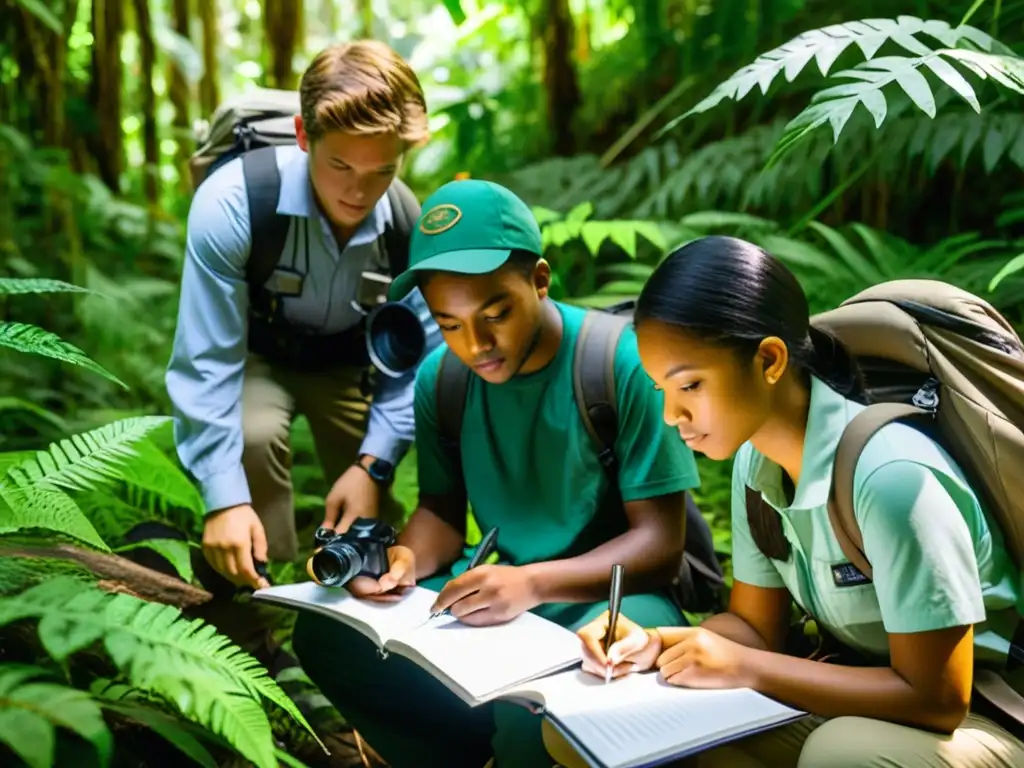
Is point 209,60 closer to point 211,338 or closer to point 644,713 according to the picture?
point 211,338

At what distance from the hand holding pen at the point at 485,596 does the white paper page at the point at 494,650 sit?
0.02 metres

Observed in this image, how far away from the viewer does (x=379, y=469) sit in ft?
8.82

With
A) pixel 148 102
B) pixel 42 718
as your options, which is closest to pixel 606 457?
pixel 42 718

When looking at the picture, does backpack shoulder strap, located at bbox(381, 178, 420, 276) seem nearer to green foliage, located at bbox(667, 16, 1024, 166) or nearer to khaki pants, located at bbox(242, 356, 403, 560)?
khaki pants, located at bbox(242, 356, 403, 560)

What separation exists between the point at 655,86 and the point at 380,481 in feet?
13.0

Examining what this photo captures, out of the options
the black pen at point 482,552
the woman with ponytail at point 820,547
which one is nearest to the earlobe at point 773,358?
the woman with ponytail at point 820,547

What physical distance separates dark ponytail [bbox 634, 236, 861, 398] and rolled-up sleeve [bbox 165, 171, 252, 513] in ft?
4.56

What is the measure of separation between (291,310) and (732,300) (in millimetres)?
1612

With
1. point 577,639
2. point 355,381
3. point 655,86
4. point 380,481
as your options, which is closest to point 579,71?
point 655,86

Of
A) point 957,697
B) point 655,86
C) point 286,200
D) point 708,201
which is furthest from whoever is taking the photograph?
point 655,86

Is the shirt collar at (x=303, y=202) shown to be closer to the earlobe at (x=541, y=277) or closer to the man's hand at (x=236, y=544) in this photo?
the earlobe at (x=541, y=277)

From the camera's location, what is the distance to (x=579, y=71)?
617 centimetres

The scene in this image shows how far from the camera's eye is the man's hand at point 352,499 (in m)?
2.57

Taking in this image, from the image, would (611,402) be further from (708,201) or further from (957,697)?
(708,201)
